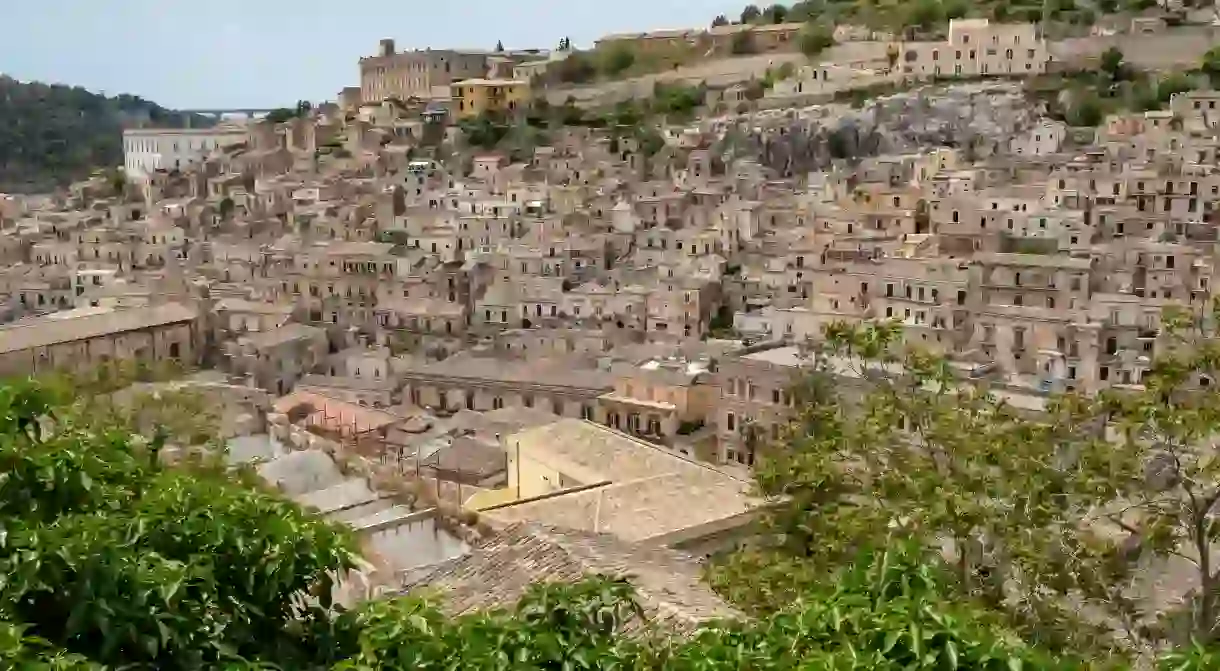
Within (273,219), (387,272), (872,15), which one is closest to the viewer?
(387,272)

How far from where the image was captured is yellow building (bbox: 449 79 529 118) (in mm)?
52594

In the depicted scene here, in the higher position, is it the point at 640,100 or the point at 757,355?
the point at 640,100

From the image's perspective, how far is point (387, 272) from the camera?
1225 inches

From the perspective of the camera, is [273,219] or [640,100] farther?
[640,100]

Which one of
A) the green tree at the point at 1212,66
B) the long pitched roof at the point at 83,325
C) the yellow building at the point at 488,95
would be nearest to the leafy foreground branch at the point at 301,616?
the long pitched roof at the point at 83,325

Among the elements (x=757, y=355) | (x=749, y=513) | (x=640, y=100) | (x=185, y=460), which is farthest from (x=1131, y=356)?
(x=640, y=100)

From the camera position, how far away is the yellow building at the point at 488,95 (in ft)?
173

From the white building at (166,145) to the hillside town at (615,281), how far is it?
7029 millimetres

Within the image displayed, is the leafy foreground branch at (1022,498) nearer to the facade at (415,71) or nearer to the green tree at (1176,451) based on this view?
the green tree at (1176,451)

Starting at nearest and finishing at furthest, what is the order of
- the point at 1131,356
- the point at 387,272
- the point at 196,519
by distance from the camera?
the point at 196,519
the point at 1131,356
the point at 387,272

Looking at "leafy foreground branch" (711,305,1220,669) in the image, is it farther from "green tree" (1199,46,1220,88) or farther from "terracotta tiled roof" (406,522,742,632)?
"green tree" (1199,46,1220,88)

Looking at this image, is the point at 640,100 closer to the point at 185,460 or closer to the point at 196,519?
the point at 185,460

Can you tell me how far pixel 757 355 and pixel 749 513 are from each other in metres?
10.1

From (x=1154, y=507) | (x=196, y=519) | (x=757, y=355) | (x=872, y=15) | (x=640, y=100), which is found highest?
(x=872, y=15)
